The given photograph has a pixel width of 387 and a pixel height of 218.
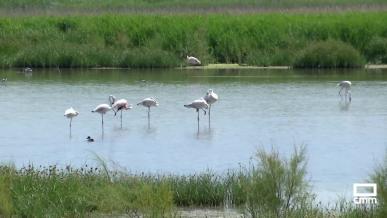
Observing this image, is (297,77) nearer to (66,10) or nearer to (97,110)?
(97,110)

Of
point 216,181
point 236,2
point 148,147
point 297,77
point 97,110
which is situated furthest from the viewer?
point 236,2

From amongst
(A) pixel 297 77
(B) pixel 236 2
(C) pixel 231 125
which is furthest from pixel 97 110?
(B) pixel 236 2

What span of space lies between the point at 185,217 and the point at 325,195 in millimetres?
2269

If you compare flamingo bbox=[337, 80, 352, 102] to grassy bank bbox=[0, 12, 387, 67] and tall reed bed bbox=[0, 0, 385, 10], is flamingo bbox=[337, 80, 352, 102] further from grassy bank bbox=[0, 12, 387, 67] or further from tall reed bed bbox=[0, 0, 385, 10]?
tall reed bed bbox=[0, 0, 385, 10]

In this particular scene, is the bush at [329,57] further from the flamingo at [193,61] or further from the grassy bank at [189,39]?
the flamingo at [193,61]

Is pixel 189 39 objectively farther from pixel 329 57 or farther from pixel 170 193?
pixel 170 193

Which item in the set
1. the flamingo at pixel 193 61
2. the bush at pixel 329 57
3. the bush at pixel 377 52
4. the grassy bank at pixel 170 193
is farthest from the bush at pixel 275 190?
the bush at pixel 377 52

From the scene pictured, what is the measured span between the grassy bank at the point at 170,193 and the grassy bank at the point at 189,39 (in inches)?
876

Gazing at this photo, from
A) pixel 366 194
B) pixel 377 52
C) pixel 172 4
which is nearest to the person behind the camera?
pixel 366 194

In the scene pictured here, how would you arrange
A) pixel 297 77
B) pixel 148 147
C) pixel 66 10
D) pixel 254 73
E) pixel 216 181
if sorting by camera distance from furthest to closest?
pixel 66 10
pixel 254 73
pixel 297 77
pixel 148 147
pixel 216 181

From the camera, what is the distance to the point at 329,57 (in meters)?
33.7

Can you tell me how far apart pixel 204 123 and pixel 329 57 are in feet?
45.4

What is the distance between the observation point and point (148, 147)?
17250mm

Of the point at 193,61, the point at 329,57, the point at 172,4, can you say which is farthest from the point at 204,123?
the point at 172,4
